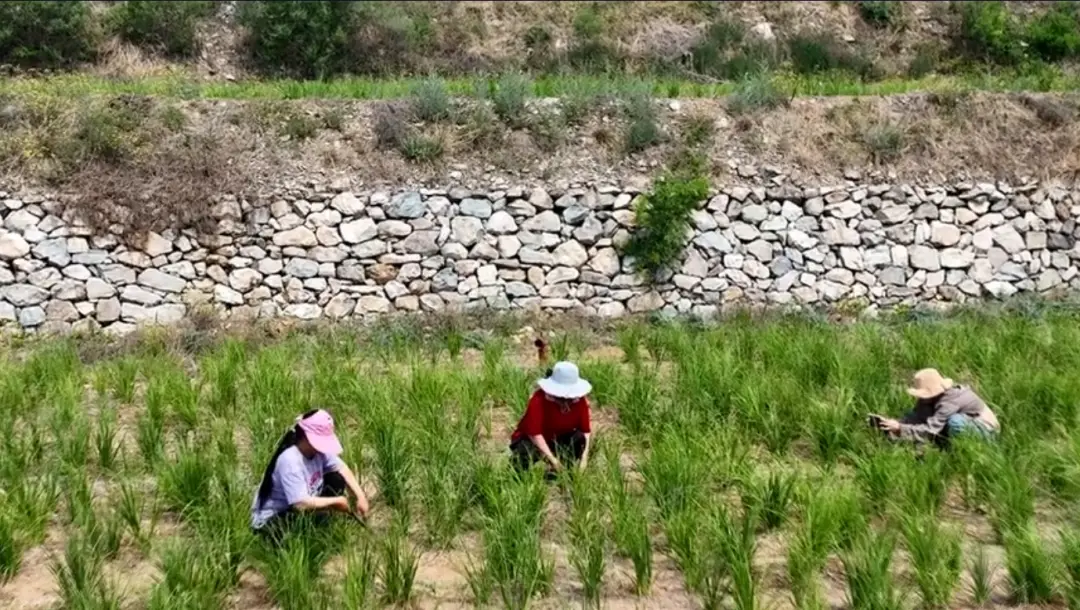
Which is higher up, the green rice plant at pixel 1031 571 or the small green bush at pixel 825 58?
the green rice plant at pixel 1031 571

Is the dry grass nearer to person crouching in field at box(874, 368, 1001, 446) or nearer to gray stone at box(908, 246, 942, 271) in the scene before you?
gray stone at box(908, 246, 942, 271)

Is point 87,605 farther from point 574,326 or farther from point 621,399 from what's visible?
point 574,326

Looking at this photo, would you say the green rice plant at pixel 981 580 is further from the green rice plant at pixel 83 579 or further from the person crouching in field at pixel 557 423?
the green rice plant at pixel 83 579

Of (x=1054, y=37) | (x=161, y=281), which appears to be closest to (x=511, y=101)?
(x=161, y=281)

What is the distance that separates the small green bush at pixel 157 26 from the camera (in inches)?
623

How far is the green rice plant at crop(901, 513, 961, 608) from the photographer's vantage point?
4195 mm

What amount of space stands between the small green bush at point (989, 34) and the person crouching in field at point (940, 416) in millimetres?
12328

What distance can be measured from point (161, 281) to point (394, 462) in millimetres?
6206

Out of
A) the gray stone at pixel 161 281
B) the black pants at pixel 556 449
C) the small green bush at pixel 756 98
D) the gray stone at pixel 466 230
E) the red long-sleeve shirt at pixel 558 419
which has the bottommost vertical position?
the gray stone at pixel 161 281

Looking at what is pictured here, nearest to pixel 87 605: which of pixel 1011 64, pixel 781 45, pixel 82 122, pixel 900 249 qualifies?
pixel 82 122

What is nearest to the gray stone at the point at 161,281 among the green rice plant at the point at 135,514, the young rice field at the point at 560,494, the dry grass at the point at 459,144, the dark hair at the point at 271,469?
the dry grass at the point at 459,144

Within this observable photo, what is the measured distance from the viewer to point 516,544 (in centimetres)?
437

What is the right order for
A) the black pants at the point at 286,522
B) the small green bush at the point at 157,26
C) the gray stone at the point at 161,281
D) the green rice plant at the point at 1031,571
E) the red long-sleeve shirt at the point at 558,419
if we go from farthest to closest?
the small green bush at the point at 157,26 < the gray stone at the point at 161,281 < the red long-sleeve shirt at the point at 558,419 < the black pants at the point at 286,522 < the green rice plant at the point at 1031,571

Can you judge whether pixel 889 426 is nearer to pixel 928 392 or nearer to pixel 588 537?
pixel 928 392
